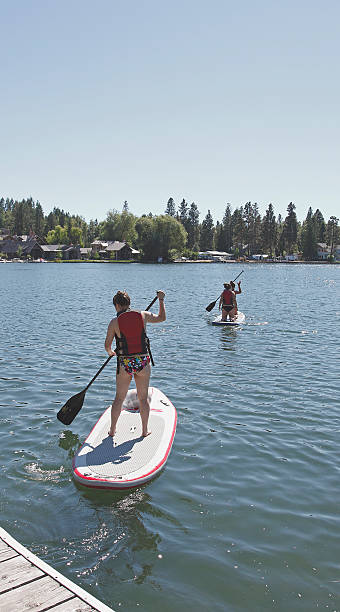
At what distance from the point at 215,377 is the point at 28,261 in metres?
132

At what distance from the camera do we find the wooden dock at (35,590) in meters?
3.85

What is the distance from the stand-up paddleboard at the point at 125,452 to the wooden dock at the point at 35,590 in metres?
2.00

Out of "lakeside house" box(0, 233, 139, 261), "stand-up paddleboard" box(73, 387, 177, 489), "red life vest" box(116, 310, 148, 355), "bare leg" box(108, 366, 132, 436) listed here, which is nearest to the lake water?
"stand-up paddleboard" box(73, 387, 177, 489)

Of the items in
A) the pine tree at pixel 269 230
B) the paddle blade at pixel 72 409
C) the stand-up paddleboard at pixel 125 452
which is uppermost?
the pine tree at pixel 269 230

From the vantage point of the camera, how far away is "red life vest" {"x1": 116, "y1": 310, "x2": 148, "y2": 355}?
7156 mm

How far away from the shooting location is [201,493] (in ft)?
21.9

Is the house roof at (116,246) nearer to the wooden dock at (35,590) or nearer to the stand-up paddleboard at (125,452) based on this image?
the stand-up paddleboard at (125,452)

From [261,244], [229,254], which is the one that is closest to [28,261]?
[229,254]

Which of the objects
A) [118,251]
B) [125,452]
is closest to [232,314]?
[125,452]

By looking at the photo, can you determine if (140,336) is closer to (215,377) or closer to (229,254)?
(215,377)

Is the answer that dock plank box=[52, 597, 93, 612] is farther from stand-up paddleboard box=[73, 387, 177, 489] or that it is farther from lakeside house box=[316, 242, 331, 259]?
lakeside house box=[316, 242, 331, 259]

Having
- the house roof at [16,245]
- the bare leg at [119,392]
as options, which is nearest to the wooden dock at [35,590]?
the bare leg at [119,392]

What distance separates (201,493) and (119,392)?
1.98 meters

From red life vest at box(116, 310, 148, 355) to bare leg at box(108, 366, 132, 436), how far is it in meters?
0.36
